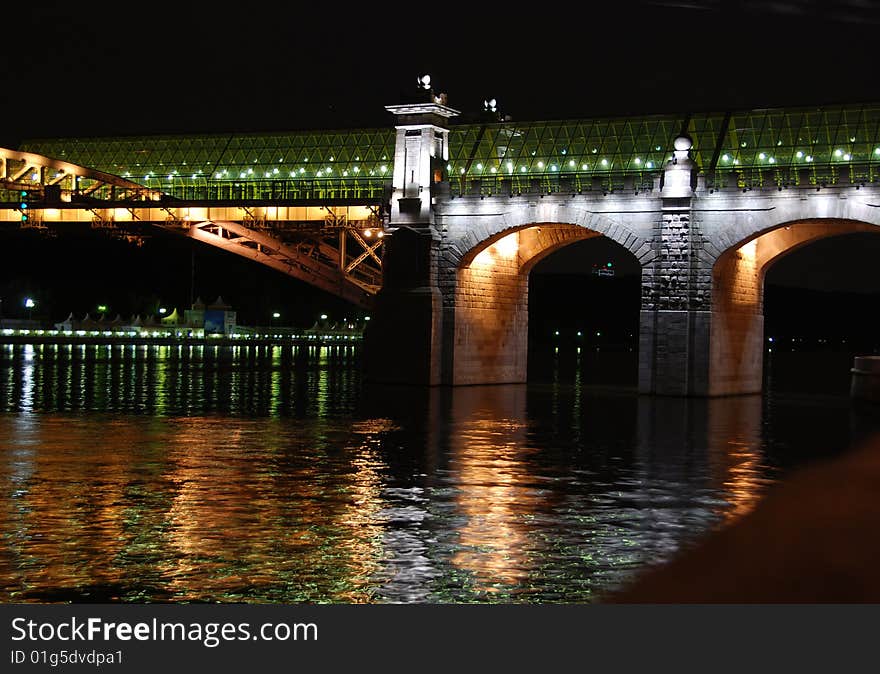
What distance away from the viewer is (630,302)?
189 meters

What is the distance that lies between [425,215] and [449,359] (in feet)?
17.5

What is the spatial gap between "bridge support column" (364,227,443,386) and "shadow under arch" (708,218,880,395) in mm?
10222

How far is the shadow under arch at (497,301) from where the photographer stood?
49.1 m

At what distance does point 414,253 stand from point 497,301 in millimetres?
4775

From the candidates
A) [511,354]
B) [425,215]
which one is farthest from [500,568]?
[511,354]

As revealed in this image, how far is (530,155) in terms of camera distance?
174ft

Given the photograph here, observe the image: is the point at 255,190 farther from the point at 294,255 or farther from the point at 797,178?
the point at 797,178

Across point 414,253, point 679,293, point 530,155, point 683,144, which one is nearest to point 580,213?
point 683,144

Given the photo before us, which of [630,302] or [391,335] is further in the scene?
[630,302]

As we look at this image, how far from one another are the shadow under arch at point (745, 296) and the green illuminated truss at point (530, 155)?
2272 millimetres

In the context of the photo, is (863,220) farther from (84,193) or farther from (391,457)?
(84,193)

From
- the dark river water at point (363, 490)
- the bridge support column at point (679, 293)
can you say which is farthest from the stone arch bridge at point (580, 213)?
the dark river water at point (363, 490)

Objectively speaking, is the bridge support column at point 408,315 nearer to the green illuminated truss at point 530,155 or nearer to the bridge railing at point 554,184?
the bridge railing at point 554,184

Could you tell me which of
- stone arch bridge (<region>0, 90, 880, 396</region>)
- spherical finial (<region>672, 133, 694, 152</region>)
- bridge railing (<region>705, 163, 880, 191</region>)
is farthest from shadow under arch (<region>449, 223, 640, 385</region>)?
bridge railing (<region>705, 163, 880, 191</region>)
